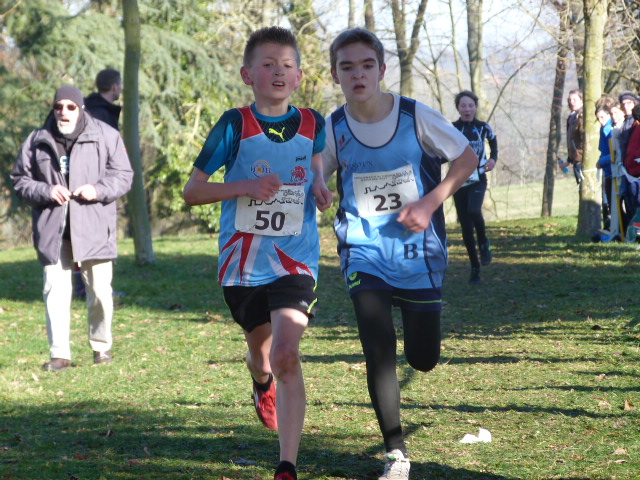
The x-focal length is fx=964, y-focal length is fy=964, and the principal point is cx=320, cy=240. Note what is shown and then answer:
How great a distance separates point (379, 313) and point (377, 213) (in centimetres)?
47

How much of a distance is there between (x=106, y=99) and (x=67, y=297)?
4.06 meters

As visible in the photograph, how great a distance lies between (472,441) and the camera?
4977 millimetres

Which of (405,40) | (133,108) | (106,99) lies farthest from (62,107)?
(405,40)

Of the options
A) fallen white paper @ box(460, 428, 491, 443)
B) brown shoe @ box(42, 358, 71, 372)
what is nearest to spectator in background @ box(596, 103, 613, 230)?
brown shoe @ box(42, 358, 71, 372)

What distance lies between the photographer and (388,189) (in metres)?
4.44

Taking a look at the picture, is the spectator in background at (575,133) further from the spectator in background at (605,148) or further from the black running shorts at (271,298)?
the black running shorts at (271,298)

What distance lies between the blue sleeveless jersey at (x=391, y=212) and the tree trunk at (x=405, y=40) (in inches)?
922

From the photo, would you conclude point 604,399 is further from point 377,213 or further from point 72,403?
point 72,403

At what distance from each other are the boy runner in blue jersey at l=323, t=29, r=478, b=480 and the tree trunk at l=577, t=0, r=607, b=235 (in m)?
13.1

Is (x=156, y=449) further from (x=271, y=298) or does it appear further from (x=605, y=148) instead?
(x=605, y=148)

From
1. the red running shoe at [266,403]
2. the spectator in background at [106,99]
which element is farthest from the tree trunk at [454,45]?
the red running shoe at [266,403]

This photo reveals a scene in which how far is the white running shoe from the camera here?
161 inches

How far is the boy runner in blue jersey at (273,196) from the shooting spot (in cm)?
436

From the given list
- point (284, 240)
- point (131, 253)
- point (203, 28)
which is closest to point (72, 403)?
point (284, 240)
